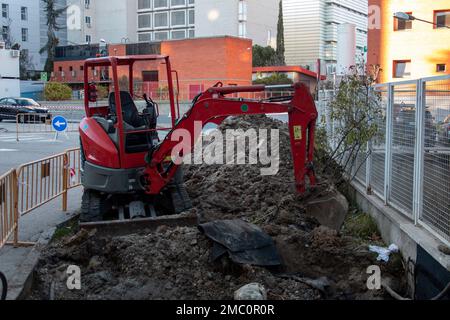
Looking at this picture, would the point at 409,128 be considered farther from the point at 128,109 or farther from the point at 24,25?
the point at 24,25

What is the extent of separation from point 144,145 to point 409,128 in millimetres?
3916

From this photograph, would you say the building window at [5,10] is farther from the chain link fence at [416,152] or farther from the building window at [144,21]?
the chain link fence at [416,152]

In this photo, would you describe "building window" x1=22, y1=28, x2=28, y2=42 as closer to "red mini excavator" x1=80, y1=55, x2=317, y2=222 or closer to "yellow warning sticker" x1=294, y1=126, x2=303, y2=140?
"red mini excavator" x1=80, y1=55, x2=317, y2=222

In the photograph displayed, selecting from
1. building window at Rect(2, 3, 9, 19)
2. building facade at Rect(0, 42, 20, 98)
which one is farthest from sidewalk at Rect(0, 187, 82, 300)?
building window at Rect(2, 3, 9, 19)

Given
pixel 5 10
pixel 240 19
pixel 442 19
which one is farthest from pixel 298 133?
pixel 5 10

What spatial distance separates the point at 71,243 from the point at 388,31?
39.2m

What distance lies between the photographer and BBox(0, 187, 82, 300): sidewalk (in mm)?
5914

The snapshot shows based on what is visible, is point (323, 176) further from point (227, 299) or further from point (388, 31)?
point (388, 31)

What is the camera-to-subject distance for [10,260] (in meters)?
7.26

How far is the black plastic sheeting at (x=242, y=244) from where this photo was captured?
6.14 metres

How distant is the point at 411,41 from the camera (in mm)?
41031

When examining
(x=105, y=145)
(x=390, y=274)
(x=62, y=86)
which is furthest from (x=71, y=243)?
(x=62, y=86)

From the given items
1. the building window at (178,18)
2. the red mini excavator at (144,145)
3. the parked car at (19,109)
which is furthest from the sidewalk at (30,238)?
the building window at (178,18)

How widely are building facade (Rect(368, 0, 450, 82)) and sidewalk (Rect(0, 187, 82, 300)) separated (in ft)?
109
